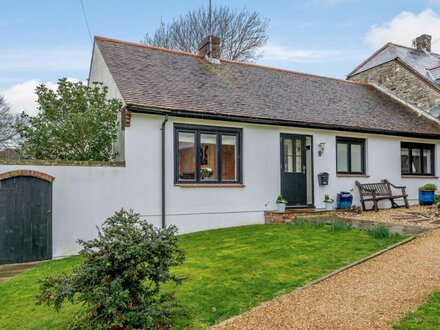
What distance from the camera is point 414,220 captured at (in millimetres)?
9703

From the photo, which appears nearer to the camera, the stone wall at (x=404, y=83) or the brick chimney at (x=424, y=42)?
the stone wall at (x=404, y=83)

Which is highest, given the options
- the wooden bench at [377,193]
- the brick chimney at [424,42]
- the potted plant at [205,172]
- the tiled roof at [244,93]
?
the brick chimney at [424,42]

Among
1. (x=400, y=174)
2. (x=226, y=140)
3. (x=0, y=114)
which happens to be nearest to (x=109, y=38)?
(x=226, y=140)

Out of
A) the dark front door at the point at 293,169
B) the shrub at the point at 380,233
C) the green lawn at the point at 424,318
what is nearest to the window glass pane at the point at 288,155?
the dark front door at the point at 293,169

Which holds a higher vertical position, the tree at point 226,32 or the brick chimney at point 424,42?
the tree at point 226,32

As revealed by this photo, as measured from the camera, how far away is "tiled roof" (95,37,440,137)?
10.3 metres

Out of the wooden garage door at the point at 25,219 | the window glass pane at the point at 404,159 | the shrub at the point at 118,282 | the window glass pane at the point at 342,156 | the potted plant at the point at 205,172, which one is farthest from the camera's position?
the window glass pane at the point at 404,159

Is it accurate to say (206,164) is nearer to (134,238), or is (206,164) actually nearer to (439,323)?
(134,238)

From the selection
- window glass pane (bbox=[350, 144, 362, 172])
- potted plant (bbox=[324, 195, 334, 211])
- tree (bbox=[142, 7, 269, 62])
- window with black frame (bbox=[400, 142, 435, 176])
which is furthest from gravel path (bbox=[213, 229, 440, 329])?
tree (bbox=[142, 7, 269, 62])

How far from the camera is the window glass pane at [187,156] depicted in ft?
32.3

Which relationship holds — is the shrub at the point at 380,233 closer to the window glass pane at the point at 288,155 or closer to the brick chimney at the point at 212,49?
the window glass pane at the point at 288,155

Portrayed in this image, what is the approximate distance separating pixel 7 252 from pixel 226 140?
621 centimetres

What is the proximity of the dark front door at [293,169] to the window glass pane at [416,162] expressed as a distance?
5724mm

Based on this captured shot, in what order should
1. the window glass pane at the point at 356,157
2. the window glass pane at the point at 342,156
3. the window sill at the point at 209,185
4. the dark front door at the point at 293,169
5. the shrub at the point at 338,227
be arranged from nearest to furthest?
the shrub at the point at 338,227, the window sill at the point at 209,185, the dark front door at the point at 293,169, the window glass pane at the point at 342,156, the window glass pane at the point at 356,157
